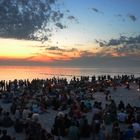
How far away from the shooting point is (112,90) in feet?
119

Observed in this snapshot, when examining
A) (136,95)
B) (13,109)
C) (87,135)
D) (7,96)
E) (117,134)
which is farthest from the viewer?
(136,95)

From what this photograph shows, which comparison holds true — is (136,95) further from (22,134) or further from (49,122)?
(22,134)

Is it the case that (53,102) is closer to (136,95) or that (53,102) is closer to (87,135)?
(87,135)

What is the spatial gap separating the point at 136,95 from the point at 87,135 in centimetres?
1766

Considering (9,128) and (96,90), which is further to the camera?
(96,90)

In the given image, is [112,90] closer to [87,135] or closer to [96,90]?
[96,90]

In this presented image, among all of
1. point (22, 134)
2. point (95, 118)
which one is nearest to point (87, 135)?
point (95, 118)

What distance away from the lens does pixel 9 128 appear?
1745cm

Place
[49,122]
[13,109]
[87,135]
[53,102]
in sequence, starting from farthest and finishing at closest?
1. [53,102]
2. [13,109]
3. [49,122]
4. [87,135]

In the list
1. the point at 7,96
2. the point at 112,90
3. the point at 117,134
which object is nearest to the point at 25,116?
the point at 117,134

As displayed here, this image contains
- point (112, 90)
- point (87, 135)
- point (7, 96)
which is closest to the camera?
point (87, 135)

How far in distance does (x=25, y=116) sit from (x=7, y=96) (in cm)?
860

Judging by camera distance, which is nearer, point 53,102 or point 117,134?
point 117,134

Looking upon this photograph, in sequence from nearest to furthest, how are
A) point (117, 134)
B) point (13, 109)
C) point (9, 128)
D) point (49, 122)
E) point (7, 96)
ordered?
point (117, 134)
point (9, 128)
point (49, 122)
point (13, 109)
point (7, 96)
